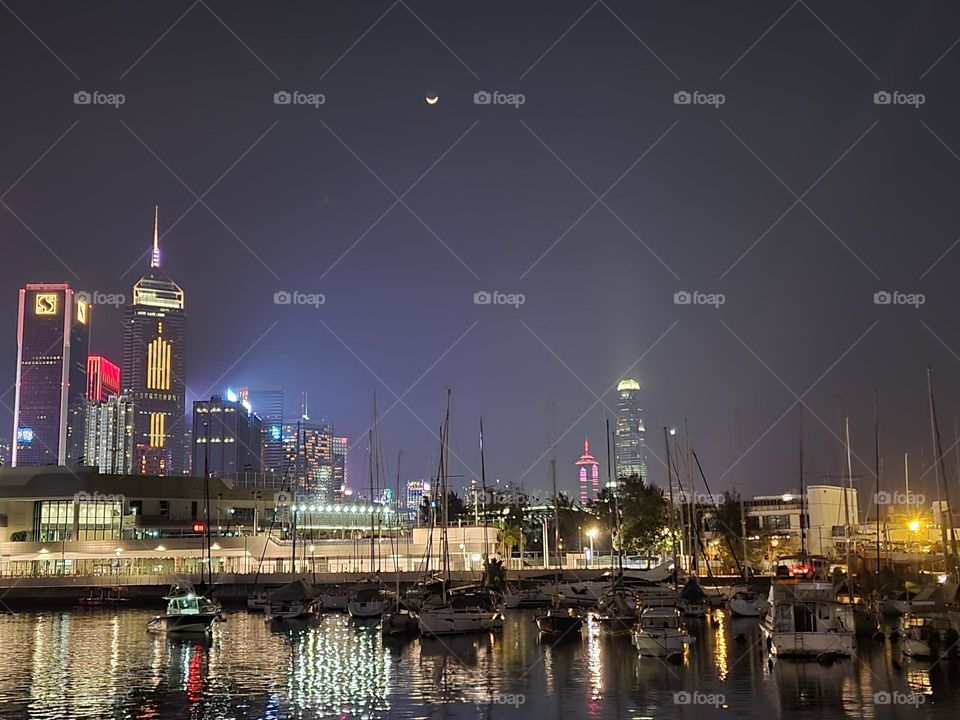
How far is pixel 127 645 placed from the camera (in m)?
50.6

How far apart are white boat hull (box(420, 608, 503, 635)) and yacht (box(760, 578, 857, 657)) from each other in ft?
56.7

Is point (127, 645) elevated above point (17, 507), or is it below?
below

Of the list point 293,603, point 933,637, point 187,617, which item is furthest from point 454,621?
point 933,637

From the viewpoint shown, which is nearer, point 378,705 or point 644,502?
point 378,705

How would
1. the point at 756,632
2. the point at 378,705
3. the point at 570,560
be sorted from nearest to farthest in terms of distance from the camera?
the point at 378,705 < the point at 756,632 < the point at 570,560

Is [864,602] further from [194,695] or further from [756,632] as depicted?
[194,695]

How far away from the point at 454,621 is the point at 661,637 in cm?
1436

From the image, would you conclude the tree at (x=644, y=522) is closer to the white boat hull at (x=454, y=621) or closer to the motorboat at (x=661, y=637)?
the white boat hull at (x=454, y=621)

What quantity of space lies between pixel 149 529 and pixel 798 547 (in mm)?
74258

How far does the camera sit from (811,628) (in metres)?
39.7

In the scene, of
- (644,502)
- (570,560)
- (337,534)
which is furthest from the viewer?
(337,534)

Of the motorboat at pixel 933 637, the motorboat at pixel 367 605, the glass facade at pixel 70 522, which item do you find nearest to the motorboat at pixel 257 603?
the motorboat at pixel 367 605

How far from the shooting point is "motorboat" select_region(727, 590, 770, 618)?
5725cm

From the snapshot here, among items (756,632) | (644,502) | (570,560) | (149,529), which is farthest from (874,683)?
(149,529)
